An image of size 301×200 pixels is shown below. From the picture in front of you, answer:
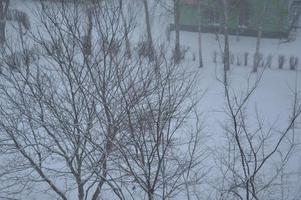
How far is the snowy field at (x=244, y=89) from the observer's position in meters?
12.2

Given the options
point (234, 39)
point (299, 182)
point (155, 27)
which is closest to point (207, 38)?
point (234, 39)

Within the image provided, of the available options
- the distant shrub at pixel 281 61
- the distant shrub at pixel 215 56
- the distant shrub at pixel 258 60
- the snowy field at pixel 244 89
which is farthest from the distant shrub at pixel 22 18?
the distant shrub at pixel 281 61

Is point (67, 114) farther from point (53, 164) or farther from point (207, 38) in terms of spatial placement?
point (207, 38)

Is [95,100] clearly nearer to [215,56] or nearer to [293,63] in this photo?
[215,56]

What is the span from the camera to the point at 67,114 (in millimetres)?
8539

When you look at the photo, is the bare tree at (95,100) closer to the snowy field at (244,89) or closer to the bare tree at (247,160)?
the bare tree at (247,160)

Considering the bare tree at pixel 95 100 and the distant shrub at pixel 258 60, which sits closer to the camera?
the bare tree at pixel 95 100

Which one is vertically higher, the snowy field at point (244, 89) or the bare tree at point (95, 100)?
the bare tree at point (95, 100)

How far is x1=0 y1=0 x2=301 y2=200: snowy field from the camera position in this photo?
12.2 metres

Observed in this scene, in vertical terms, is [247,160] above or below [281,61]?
below

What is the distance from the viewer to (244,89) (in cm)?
1825

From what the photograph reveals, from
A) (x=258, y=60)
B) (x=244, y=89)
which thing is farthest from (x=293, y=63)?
(x=244, y=89)

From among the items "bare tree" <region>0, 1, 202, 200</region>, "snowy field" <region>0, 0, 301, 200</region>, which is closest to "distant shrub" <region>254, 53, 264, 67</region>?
"snowy field" <region>0, 0, 301, 200</region>

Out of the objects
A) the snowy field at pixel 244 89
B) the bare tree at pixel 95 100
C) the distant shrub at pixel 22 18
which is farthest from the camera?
the snowy field at pixel 244 89
